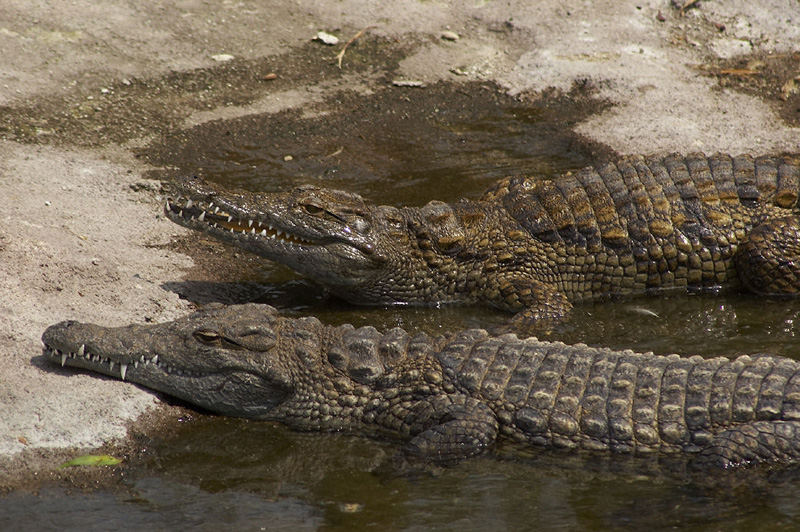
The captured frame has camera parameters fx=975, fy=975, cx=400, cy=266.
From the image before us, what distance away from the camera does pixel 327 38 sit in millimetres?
10898

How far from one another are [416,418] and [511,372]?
1.91 ft

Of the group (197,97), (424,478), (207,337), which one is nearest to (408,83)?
(197,97)

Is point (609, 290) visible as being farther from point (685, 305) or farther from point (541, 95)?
point (541, 95)

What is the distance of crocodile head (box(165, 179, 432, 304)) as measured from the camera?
689cm

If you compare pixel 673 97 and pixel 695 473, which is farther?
pixel 673 97

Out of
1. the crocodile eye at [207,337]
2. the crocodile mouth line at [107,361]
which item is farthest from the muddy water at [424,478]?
the crocodile eye at [207,337]

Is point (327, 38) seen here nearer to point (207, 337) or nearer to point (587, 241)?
point (587, 241)

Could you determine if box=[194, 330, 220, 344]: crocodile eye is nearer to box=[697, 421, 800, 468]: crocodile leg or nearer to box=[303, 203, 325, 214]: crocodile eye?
box=[303, 203, 325, 214]: crocodile eye

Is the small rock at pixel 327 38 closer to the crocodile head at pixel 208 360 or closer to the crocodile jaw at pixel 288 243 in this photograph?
the crocodile jaw at pixel 288 243

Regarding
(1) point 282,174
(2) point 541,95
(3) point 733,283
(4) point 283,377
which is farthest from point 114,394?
(2) point 541,95

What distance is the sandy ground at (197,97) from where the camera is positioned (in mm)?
6453

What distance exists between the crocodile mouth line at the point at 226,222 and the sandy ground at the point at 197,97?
1.66ft

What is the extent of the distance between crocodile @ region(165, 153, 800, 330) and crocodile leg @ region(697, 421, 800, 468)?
7.69 ft

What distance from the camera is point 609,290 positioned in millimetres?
7414
